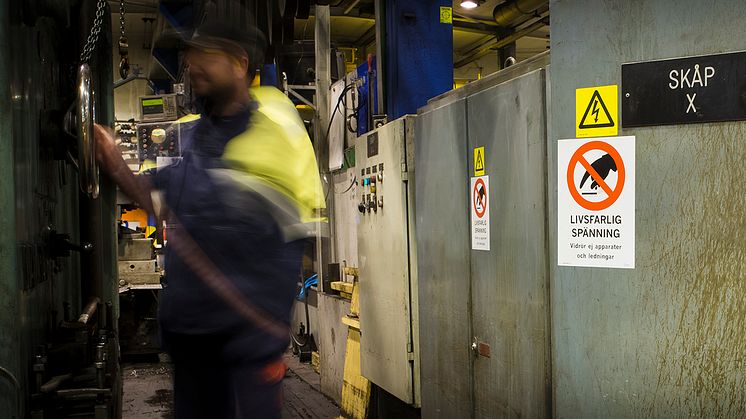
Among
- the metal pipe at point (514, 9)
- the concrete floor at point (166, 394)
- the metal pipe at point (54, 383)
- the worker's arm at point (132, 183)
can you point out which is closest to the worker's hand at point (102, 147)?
the worker's arm at point (132, 183)

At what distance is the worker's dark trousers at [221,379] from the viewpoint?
1603 mm

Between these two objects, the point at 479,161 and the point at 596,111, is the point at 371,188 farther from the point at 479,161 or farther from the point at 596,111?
Answer: the point at 596,111

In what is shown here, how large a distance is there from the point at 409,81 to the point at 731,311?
8.96ft

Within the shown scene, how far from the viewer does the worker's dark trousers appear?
1603mm

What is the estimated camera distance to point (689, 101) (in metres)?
1.77

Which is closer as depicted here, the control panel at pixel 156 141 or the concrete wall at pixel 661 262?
the concrete wall at pixel 661 262

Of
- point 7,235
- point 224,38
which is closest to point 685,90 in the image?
point 224,38

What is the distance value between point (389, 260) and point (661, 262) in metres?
1.96

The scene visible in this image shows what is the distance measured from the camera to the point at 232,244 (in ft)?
5.35

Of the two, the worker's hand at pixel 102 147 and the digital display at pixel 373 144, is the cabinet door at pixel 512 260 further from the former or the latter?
the worker's hand at pixel 102 147

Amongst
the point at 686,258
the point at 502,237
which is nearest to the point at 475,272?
the point at 502,237

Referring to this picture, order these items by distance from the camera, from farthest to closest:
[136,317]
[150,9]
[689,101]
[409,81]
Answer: [150,9], [136,317], [409,81], [689,101]

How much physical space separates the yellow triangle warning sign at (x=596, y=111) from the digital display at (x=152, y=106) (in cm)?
530

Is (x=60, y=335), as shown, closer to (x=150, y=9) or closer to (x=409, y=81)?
(x=409, y=81)
